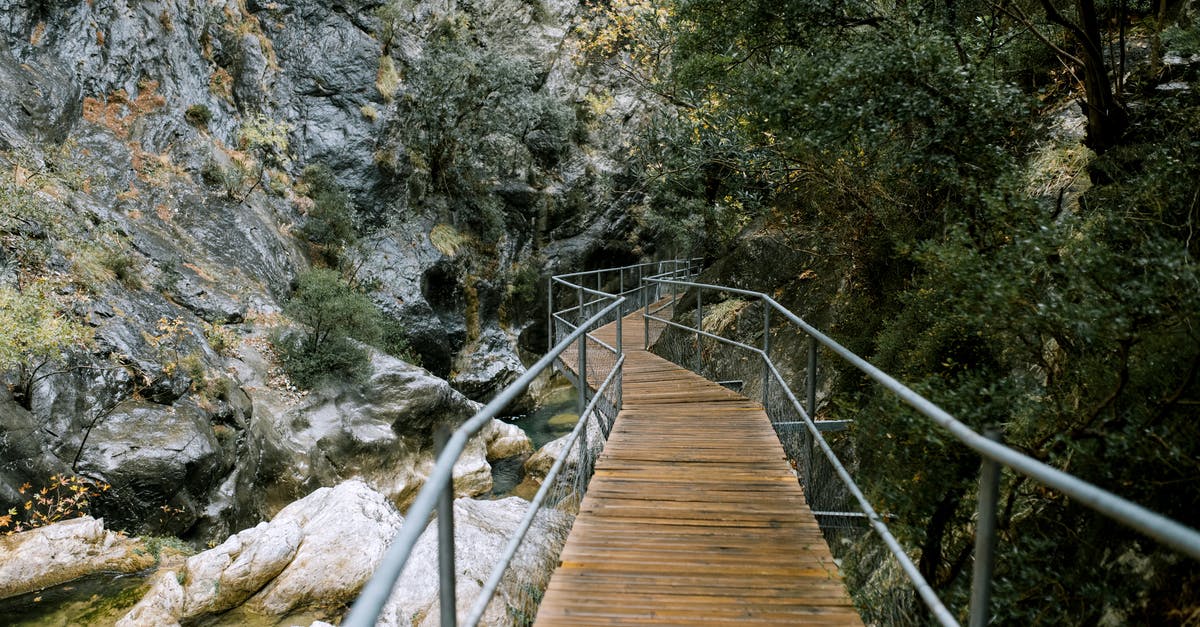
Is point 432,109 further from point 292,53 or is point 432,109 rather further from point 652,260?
point 652,260

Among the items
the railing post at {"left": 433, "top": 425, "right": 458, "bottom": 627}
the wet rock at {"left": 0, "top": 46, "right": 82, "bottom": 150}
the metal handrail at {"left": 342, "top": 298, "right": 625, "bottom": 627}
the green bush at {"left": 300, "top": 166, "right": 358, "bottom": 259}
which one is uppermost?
the wet rock at {"left": 0, "top": 46, "right": 82, "bottom": 150}

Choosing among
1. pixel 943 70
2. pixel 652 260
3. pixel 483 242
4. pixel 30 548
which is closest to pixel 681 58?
pixel 943 70

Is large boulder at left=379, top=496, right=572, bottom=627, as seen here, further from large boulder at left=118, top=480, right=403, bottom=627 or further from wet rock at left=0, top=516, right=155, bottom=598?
wet rock at left=0, top=516, right=155, bottom=598

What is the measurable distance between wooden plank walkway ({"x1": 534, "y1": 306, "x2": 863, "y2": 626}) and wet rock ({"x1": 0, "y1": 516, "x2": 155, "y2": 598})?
215 inches

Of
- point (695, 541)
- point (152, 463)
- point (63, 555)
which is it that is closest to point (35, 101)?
point (152, 463)

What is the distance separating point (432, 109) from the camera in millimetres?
16500

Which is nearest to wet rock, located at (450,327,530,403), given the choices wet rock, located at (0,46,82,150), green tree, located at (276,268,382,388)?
green tree, located at (276,268,382,388)

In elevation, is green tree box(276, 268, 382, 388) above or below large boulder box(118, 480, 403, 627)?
above

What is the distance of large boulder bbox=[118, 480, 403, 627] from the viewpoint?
18.9 ft

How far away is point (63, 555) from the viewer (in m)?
5.99

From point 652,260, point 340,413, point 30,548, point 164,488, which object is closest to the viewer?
point 30,548

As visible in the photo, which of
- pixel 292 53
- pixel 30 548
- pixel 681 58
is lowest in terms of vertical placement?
pixel 30 548

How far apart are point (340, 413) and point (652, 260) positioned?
48.3 feet

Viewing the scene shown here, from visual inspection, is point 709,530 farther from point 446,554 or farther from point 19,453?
point 19,453
